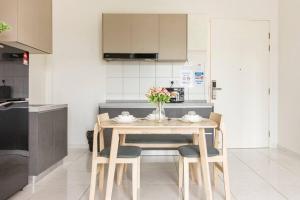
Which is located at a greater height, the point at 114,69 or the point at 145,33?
the point at 145,33

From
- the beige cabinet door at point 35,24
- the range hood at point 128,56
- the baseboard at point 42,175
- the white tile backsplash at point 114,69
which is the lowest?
the baseboard at point 42,175

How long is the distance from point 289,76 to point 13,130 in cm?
399

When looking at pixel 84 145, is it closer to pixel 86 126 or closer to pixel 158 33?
pixel 86 126

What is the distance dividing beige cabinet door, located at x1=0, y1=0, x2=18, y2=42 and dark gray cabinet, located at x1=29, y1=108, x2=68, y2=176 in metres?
0.77

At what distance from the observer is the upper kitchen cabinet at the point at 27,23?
9.01 ft

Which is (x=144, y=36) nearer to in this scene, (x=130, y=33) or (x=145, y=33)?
(x=145, y=33)

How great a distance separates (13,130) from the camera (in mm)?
2406

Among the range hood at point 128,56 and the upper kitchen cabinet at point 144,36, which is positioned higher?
the upper kitchen cabinet at point 144,36

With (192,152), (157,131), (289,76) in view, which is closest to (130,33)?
(157,131)

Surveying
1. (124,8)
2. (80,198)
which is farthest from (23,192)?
(124,8)

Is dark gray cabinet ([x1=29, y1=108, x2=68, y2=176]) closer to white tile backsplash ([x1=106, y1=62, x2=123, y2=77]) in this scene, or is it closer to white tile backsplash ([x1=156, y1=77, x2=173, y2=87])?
white tile backsplash ([x1=106, y1=62, x2=123, y2=77])

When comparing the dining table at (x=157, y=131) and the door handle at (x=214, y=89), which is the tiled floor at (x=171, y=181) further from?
the door handle at (x=214, y=89)

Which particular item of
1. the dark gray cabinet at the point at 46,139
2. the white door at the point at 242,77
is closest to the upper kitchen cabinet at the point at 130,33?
the white door at the point at 242,77

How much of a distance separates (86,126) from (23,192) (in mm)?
2108
